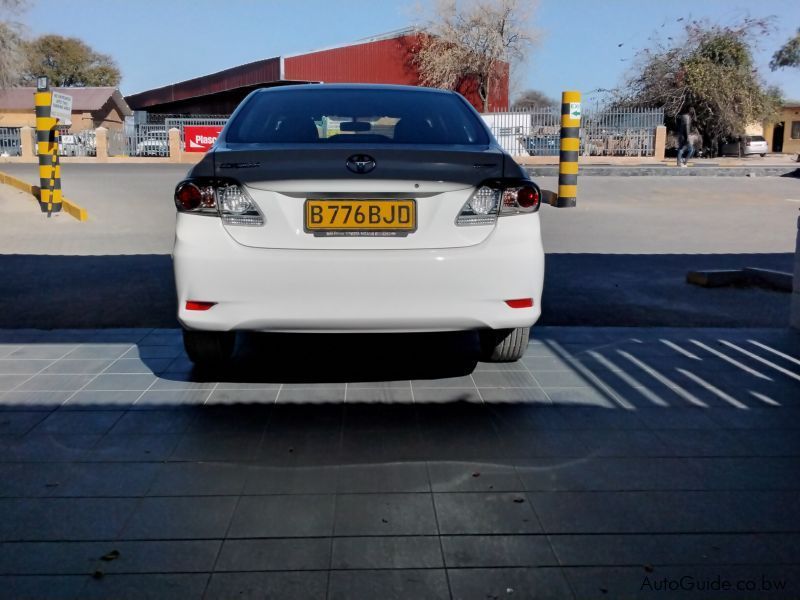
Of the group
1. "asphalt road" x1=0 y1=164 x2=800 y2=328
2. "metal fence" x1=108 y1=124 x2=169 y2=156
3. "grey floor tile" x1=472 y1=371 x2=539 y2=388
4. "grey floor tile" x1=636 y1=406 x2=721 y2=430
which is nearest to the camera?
"grey floor tile" x1=636 y1=406 x2=721 y2=430

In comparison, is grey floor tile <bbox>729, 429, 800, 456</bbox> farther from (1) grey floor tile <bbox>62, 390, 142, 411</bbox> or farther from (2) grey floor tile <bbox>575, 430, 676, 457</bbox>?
(1) grey floor tile <bbox>62, 390, 142, 411</bbox>

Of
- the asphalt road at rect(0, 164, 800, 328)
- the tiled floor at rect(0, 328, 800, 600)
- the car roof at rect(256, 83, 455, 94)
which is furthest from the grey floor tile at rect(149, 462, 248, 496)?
the asphalt road at rect(0, 164, 800, 328)

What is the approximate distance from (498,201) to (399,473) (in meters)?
1.43

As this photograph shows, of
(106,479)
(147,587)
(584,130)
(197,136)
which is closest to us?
(147,587)

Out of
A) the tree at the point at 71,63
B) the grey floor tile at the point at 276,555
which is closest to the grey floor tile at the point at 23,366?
the grey floor tile at the point at 276,555

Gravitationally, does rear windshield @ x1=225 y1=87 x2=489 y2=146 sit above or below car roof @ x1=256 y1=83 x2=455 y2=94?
below

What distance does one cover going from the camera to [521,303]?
418 centimetres

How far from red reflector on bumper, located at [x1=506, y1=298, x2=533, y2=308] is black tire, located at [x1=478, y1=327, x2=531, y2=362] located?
0.55 m

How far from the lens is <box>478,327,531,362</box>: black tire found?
4801 millimetres

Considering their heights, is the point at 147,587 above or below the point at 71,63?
below

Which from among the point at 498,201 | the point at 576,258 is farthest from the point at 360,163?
the point at 576,258

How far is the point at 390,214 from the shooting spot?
3971 millimetres

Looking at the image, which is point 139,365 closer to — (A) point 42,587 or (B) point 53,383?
(B) point 53,383

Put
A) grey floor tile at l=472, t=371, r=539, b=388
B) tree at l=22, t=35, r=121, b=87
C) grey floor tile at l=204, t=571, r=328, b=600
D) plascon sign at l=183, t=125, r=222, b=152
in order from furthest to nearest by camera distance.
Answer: tree at l=22, t=35, r=121, b=87
plascon sign at l=183, t=125, r=222, b=152
grey floor tile at l=472, t=371, r=539, b=388
grey floor tile at l=204, t=571, r=328, b=600
